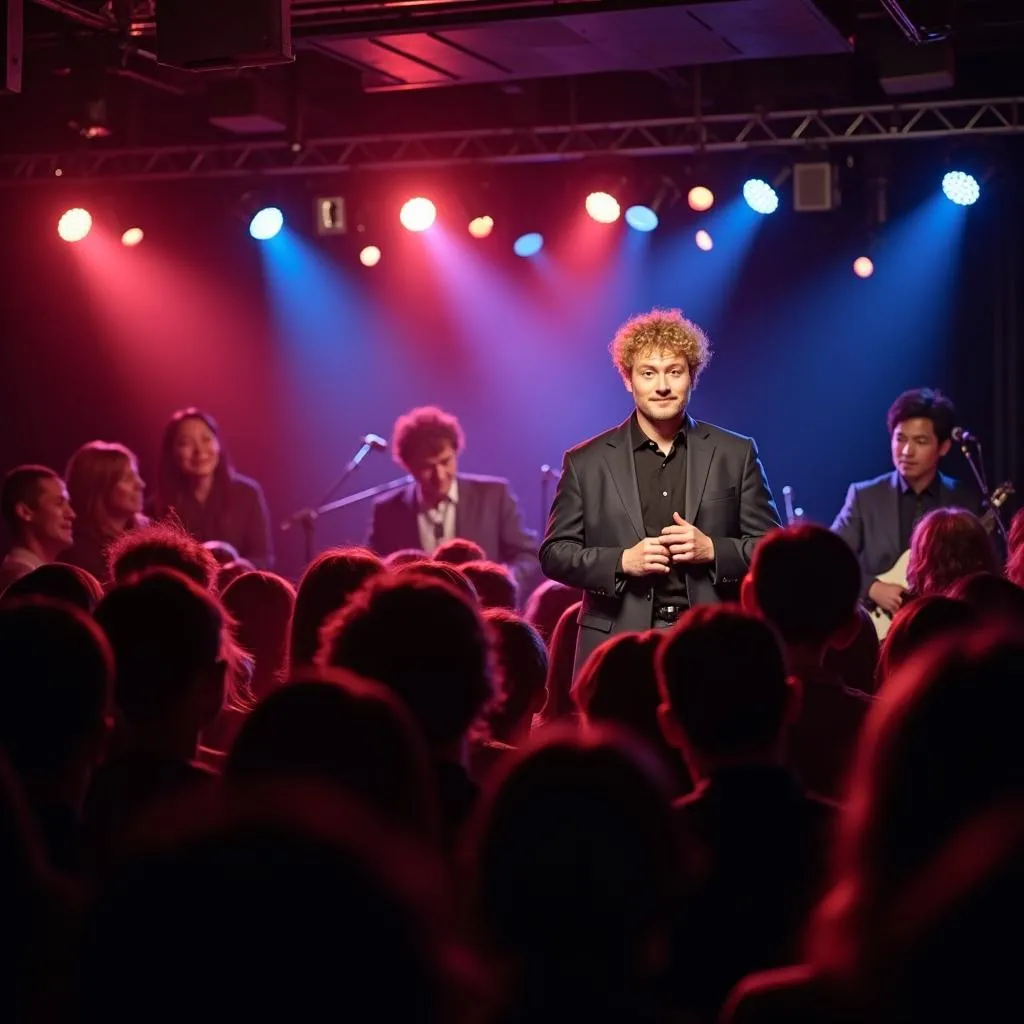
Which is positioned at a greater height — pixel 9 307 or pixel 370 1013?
pixel 9 307

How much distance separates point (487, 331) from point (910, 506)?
4399mm

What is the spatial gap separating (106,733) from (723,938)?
43.0 inches

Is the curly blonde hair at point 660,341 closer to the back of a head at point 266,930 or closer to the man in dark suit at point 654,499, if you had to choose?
the man in dark suit at point 654,499

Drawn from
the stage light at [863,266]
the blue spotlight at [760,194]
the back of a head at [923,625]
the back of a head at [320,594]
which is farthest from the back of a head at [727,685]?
the stage light at [863,266]

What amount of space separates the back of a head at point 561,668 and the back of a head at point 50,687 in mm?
1588

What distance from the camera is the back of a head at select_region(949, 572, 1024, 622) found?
12.1 feet

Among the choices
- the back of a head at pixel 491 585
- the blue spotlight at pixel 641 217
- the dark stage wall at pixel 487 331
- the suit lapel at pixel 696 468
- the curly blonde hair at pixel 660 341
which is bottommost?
the back of a head at pixel 491 585

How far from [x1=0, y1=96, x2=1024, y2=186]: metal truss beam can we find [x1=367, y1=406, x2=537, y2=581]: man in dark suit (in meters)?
1.76

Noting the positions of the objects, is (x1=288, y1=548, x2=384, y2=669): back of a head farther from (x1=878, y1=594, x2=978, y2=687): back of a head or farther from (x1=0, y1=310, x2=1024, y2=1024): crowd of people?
(x1=878, y1=594, x2=978, y2=687): back of a head

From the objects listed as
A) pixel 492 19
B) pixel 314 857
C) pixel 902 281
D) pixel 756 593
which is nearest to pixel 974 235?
pixel 902 281

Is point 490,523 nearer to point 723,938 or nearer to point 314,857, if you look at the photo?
point 723,938

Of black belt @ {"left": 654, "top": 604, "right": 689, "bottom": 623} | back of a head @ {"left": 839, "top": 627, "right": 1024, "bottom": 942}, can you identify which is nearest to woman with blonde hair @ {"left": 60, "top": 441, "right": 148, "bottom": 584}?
black belt @ {"left": 654, "top": 604, "right": 689, "bottom": 623}

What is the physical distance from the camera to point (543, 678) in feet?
11.6

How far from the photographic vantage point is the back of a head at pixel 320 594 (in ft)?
11.8
